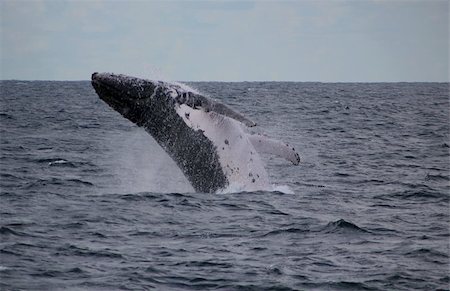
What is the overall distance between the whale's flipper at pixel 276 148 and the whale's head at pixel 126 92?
2.54 meters

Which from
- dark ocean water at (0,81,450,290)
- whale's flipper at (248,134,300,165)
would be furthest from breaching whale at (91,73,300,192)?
dark ocean water at (0,81,450,290)

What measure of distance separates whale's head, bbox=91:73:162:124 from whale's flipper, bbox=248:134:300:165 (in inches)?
100

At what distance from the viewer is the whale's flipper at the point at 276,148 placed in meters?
15.1

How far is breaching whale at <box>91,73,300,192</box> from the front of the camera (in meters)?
15.2

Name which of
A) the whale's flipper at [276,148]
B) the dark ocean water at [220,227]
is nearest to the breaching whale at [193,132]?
the whale's flipper at [276,148]

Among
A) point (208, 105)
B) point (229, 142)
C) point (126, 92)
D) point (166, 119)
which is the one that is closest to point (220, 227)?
point (229, 142)

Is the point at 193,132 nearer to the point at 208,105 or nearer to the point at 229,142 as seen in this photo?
the point at 229,142

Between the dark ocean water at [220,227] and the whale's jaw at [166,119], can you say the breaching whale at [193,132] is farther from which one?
the dark ocean water at [220,227]

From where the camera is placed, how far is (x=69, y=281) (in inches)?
409

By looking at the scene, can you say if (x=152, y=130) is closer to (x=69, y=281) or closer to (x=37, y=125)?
(x=69, y=281)

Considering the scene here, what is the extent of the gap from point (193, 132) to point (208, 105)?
5.56 ft

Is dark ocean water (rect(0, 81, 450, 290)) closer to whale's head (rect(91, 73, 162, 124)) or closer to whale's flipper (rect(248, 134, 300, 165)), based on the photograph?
whale's flipper (rect(248, 134, 300, 165))

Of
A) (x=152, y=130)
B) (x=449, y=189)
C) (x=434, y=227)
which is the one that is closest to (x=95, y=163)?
(x=152, y=130)

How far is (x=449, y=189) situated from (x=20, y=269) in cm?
1342
